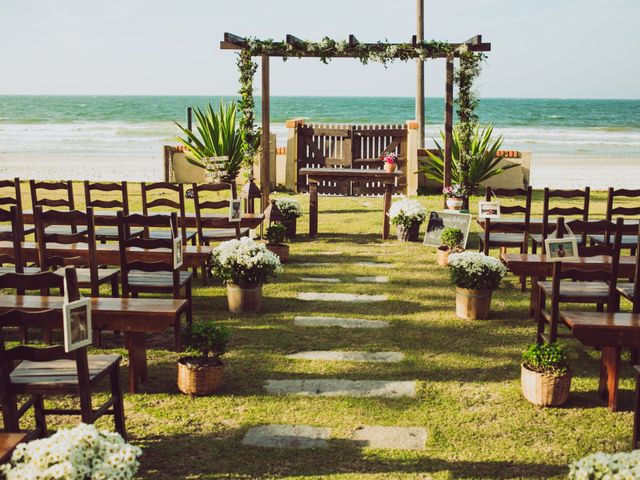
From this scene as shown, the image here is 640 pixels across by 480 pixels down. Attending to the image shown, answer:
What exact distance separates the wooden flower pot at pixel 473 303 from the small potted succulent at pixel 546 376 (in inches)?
71.3

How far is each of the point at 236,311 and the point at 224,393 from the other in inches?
78.8

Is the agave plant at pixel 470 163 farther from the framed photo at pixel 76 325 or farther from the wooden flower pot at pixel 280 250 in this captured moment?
the framed photo at pixel 76 325

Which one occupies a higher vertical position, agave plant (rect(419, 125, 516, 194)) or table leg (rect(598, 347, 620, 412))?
agave plant (rect(419, 125, 516, 194))

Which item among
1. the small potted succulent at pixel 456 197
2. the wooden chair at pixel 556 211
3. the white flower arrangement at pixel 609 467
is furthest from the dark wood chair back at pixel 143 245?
the small potted succulent at pixel 456 197

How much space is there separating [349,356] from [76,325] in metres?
2.61

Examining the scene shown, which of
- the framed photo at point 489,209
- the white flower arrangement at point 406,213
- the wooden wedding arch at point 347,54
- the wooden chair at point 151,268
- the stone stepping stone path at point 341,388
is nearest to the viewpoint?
the stone stepping stone path at point 341,388

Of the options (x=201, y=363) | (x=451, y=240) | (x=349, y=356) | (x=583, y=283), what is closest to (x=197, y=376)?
(x=201, y=363)

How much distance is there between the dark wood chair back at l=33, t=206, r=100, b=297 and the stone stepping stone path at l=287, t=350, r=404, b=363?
1628mm

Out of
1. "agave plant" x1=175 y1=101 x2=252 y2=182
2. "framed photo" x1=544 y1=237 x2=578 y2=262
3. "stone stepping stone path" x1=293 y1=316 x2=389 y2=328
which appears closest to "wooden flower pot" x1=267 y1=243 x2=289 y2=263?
"stone stepping stone path" x1=293 y1=316 x2=389 y2=328

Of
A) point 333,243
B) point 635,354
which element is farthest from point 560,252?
point 333,243

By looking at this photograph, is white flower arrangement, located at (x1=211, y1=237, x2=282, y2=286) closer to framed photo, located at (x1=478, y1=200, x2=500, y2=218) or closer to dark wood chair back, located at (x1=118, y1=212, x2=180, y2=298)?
dark wood chair back, located at (x1=118, y1=212, x2=180, y2=298)

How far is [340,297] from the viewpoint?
7770 millimetres

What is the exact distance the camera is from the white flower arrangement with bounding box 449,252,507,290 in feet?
22.3

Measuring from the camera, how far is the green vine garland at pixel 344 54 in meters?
11.3
